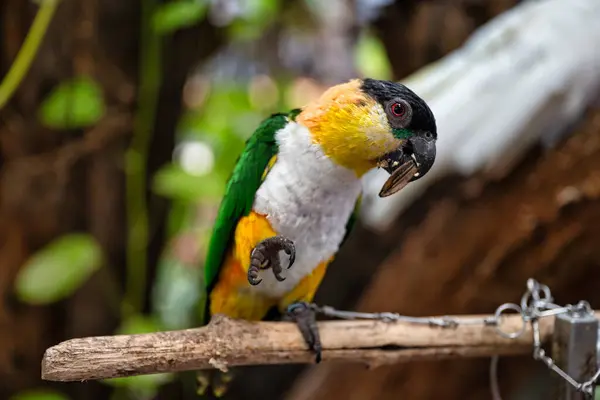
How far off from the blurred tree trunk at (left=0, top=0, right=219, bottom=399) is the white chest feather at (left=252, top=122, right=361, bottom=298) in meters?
0.74

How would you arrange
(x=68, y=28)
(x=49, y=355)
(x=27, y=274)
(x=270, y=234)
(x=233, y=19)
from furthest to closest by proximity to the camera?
(x=233, y=19) < (x=68, y=28) < (x=27, y=274) < (x=270, y=234) < (x=49, y=355)

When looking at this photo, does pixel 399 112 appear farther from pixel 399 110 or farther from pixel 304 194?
pixel 304 194

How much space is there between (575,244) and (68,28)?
3.87 ft

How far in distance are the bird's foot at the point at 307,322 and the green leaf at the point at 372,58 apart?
882 mm

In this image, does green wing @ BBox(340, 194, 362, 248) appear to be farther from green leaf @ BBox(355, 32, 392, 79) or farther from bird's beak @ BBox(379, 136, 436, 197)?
green leaf @ BBox(355, 32, 392, 79)

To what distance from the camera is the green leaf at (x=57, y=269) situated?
1.17 m

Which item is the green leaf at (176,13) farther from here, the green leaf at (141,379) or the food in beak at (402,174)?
the food in beak at (402,174)

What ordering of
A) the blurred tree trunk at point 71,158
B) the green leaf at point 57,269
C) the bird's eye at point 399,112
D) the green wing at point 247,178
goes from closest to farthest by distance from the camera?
the bird's eye at point 399,112 < the green wing at point 247,178 < the green leaf at point 57,269 < the blurred tree trunk at point 71,158

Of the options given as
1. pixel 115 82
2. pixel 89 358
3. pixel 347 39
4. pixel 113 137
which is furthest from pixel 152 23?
pixel 89 358

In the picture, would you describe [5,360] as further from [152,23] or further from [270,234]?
[270,234]

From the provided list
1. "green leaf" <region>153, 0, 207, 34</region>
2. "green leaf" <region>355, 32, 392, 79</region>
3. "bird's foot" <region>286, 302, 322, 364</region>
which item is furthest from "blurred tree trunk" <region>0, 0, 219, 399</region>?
"bird's foot" <region>286, 302, 322, 364</region>

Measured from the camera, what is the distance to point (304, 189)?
2.45 ft

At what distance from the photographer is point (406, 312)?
4.52ft

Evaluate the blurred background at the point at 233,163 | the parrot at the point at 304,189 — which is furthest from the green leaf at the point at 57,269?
the parrot at the point at 304,189
